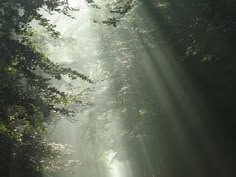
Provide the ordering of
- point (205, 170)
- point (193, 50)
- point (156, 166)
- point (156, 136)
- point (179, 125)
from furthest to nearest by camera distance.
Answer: point (156, 166) → point (156, 136) → point (179, 125) → point (205, 170) → point (193, 50)

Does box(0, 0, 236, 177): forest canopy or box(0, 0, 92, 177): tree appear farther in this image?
box(0, 0, 236, 177): forest canopy

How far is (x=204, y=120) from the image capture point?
50.8ft

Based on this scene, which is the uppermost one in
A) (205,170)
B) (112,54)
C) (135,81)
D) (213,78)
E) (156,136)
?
(112,54)

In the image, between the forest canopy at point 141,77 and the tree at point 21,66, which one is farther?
→ the forest canopy at point 141,77

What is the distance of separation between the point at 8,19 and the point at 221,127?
8.56 m

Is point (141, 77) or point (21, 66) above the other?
point (141, 77)

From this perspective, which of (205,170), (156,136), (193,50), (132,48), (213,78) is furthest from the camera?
(156,136)

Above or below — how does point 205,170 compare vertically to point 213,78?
below

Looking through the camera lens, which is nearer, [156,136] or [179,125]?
[179,125]

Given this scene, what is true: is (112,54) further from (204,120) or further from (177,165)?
(204,120)

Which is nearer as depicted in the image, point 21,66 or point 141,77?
point 21,66

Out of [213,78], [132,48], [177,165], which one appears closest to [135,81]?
[132,48]

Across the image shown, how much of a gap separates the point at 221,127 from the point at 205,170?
277 cm

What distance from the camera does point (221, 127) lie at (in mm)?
14750
